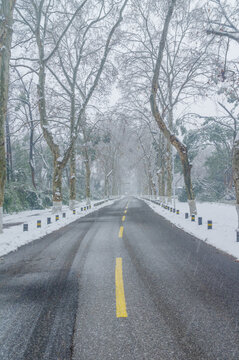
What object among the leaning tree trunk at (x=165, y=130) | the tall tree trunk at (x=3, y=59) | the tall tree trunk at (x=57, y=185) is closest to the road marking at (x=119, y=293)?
the tall tree trunk at (x=3, y=59)

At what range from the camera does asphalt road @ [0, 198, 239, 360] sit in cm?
274

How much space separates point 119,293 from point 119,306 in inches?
18.7

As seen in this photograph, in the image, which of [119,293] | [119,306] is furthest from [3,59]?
[119,306]

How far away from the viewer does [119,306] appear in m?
3.74

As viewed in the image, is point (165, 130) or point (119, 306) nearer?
point (119, 306)

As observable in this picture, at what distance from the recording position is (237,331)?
10.1ft

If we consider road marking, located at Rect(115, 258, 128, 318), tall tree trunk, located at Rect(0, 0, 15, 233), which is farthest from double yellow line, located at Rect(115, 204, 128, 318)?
tall tree trunk, located at Rect(0, 0, 15, 233)

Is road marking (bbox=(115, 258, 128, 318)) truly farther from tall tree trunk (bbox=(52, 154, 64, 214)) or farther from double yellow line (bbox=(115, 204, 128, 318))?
tall tree trunk (bbox=(52, 154, 64, 214))

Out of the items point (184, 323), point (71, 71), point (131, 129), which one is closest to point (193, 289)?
point (184, 323)

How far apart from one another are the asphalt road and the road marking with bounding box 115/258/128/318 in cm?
1

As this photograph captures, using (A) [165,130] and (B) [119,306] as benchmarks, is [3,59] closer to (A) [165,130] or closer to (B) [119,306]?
(A) [165,130]

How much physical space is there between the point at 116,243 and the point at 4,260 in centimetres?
339

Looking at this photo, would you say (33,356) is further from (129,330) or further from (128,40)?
(128,40)

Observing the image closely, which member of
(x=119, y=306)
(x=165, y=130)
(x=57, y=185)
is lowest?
(x=119, y=306)
